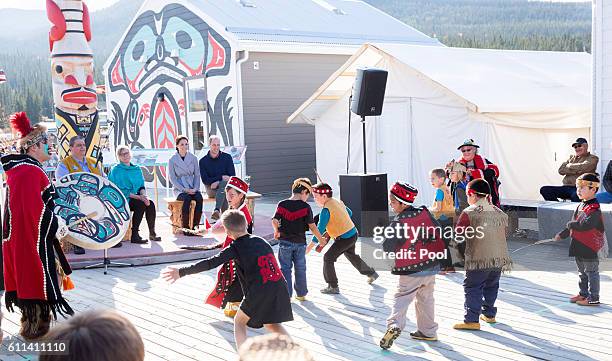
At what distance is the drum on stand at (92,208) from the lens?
8836mm

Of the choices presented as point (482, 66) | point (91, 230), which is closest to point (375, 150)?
point (482, 66)

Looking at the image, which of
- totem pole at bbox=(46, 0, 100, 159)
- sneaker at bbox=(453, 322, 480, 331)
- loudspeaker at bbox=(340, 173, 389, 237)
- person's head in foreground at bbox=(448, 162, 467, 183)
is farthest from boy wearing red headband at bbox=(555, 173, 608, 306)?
totem pole at bbox=(46, 0, 100, 159)

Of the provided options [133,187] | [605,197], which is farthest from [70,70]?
[605,197]

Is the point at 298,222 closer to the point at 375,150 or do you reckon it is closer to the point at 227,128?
the point at 375,150

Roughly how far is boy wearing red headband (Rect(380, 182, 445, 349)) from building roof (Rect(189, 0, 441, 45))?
41.2 feet

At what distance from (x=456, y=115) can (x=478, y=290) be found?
763 cm

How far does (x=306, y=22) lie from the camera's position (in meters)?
20.4

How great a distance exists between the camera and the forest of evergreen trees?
256ft

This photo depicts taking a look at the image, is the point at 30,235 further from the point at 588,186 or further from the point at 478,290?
the point at 588,186

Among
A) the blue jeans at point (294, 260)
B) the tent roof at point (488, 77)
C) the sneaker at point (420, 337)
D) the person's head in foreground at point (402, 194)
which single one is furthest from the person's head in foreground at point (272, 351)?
the tent roof at point (488, 77)

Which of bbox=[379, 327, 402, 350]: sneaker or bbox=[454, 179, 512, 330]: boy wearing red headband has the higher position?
bbox=[454, 179, 512, 330]: boy wearing red headband

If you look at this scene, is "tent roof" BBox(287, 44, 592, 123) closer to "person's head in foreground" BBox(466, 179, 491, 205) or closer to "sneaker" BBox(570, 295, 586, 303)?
"sneaker" BBox(570, 295, 586, 303)

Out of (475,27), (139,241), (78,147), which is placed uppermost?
(475,27)

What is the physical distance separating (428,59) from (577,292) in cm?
805
